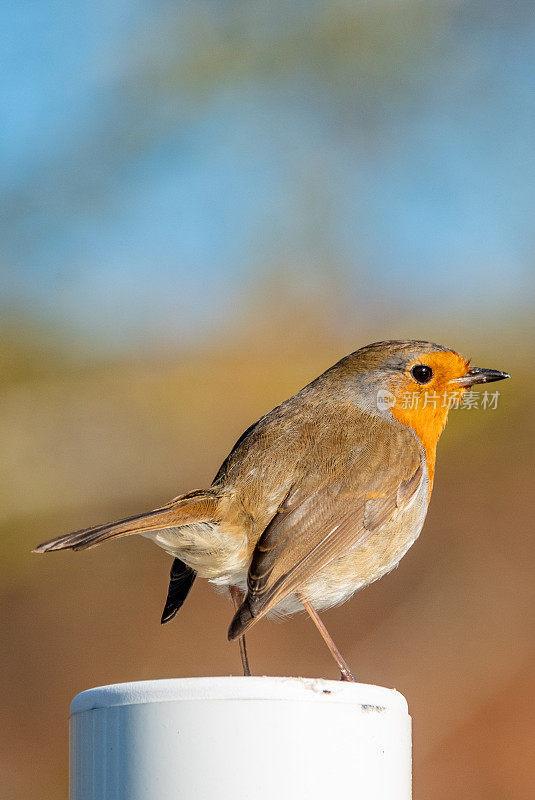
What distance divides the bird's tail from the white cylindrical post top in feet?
2.11

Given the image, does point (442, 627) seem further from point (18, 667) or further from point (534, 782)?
point (18, 667)

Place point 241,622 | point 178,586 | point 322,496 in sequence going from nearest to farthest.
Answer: point 241,622
point 322,496
point 178,586

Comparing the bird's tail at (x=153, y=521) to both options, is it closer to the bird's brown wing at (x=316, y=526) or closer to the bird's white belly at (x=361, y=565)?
the bird's brown wing at (x=316, y=526)

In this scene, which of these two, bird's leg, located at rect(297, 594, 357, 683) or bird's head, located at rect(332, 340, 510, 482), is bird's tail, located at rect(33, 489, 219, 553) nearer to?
bird's leg, located at rect(297, 594, 357, 683)

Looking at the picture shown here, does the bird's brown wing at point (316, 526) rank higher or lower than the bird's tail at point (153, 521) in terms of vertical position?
lower

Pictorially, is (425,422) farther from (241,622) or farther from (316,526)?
(241,622)

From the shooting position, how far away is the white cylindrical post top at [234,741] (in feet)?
4.46

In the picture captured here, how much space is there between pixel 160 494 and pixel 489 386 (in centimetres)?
219

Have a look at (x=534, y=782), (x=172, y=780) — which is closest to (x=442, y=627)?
(x=534, y=782)

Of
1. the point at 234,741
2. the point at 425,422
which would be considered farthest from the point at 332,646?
the point at 234,741

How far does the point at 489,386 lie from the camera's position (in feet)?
21.2

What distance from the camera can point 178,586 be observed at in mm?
2756

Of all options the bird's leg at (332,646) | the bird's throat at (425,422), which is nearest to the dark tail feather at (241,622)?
the bird's leg at (332,646)

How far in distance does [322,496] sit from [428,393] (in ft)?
1.97
